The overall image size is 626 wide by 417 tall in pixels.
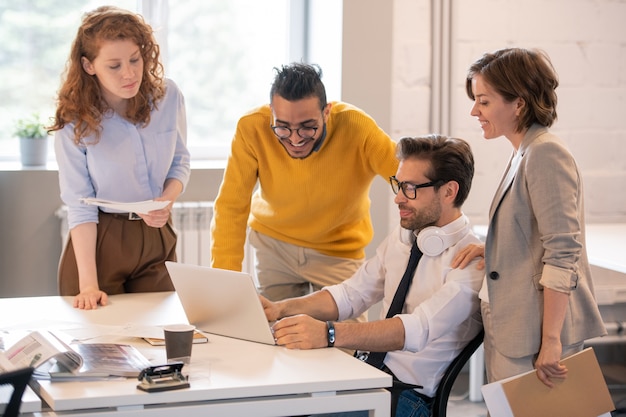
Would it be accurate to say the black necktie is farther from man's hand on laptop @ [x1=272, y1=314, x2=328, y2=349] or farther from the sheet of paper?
the sheet of paper

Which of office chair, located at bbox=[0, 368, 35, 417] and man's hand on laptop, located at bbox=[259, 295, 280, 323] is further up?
office chair, located at bbox=[0, 368, 35, 417]

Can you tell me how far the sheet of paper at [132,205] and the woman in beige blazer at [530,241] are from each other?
34.0 inches

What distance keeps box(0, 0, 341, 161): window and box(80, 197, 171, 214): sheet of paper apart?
1.46 m

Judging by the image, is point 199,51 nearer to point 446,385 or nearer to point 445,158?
point 445,158

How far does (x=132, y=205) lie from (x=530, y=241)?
108 centimetres

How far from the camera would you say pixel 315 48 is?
3973 mm

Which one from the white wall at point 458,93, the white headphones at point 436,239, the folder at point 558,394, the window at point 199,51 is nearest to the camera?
the folder at point 558,394

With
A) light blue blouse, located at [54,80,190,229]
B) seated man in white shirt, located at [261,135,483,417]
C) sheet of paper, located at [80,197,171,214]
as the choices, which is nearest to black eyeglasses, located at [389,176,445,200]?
seated man in white shirt, located at [261,135,483,417]

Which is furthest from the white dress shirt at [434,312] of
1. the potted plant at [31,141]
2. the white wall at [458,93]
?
the potted plant at [31,141]

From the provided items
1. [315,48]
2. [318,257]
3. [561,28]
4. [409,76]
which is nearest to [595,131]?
[561,28]

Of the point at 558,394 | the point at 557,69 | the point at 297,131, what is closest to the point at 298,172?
the point at 297,131

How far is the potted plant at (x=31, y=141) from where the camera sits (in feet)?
12.0

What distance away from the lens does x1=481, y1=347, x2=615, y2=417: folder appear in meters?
1.93

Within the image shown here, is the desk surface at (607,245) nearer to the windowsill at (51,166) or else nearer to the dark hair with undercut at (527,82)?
the dark hair with undercut at (527,82)
